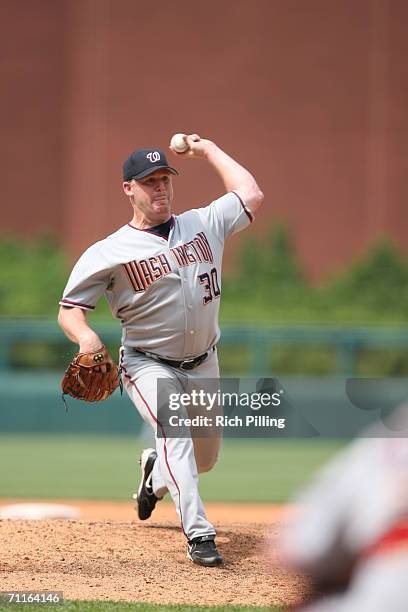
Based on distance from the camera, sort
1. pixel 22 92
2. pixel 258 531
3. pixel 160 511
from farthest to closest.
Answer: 1. pixel 22 92
2. pixel 160 511
3. pixel 258 531

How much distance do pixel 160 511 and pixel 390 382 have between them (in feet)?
18.7

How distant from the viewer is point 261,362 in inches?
520

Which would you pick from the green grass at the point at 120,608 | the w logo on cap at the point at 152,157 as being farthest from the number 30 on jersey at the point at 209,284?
the green grass at the point at 120,608

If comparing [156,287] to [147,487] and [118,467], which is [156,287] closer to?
[147,487]

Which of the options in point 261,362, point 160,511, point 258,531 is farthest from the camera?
point 261,362

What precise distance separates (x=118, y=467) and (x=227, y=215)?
17.8 feet

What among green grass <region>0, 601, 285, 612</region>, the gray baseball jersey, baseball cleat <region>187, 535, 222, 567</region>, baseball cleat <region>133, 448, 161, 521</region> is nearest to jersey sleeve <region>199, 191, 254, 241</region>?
the gray baseball jersey

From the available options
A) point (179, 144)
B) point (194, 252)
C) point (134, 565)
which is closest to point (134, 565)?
point (134, 565)

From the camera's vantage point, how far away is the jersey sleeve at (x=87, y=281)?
4863 mm

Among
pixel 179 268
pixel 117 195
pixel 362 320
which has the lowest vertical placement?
pixel 179 268

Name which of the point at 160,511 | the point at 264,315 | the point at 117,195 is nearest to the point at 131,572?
the point at 160,511

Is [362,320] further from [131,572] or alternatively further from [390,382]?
[131,572]

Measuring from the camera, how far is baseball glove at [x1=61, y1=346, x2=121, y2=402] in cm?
473

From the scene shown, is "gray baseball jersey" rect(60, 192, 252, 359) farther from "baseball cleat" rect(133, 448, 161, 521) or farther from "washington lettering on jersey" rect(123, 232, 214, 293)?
"baseball cleat" rect(133, 448, 161, 521)
